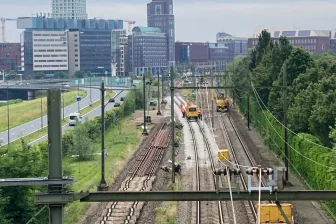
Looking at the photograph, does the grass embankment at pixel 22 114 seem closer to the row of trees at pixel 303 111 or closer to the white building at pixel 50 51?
the row of trees at pixel 303 111

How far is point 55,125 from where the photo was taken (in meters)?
8.88

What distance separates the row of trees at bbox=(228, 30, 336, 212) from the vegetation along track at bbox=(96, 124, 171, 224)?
19.3 ft

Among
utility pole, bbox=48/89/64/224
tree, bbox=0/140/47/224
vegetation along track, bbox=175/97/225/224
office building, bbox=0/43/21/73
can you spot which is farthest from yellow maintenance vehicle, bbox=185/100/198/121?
office building, bbox=0/43/21/73

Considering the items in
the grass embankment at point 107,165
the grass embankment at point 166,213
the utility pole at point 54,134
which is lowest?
the grass embankment at point 107,165

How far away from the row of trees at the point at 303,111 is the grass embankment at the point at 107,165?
24.2 ft

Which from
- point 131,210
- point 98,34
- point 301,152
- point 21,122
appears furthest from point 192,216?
point 98,34

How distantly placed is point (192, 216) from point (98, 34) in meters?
174

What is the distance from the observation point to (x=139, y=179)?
3147 cm

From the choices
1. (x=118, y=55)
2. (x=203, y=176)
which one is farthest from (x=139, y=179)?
(x=118, y=55)

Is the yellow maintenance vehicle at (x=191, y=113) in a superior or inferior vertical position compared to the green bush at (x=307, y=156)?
inferior

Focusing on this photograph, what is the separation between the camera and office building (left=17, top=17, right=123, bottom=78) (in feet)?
604

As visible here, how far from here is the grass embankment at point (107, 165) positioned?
24.7 m

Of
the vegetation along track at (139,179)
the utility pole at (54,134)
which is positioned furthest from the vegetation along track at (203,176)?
the utility pole at (54,134)

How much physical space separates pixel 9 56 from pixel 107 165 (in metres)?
167
